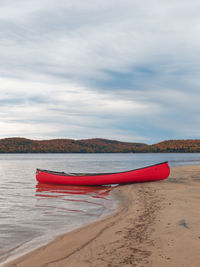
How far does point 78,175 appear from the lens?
20688 mm

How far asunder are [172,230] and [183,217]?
4.81ft

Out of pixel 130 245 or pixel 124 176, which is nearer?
pixel 130 245

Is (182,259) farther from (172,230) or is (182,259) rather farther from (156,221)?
(156,221)

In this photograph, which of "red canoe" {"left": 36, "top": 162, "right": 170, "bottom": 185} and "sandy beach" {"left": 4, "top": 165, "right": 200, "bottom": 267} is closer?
"sandy beach" {"left": 4, "top": 165, "right": 200, "bottom": 267}

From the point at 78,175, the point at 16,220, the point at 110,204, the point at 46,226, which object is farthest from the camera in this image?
the point at 78,175

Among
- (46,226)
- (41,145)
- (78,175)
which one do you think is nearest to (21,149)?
(41,145)

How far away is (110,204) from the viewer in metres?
12.9

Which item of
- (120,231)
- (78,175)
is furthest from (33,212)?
(78,175)

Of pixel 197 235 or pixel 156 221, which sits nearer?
pixel 197 235

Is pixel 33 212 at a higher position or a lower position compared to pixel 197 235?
lower

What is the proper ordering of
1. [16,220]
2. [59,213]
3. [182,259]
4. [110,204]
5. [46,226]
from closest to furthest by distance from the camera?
1. [182,259]
2. [46,226]
3. [16,220]
4. [59,213]
5. [110,204]

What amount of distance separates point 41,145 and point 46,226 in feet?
627

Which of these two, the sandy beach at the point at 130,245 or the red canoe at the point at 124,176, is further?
the red canoe at the point at 124,176

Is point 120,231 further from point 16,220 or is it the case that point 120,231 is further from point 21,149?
point 21,149
